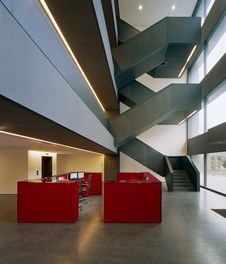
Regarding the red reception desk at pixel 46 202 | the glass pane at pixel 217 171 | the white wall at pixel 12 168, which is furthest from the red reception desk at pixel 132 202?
the white wall at pixel 12 168

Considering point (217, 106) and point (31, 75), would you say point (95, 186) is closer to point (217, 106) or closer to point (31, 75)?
point (217, 106)

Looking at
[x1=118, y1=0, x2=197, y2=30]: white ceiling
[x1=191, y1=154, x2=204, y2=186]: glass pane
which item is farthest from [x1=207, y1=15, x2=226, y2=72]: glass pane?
[x1=191, y1=154, x2=204, y2=186]: glass pane

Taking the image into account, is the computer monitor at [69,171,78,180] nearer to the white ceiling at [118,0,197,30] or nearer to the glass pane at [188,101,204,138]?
the glass pane at [188,101,204,138]

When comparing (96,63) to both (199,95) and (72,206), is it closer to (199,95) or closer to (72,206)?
(72,206)

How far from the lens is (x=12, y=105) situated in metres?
2.69

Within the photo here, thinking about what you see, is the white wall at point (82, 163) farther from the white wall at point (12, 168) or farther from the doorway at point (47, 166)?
the white wall at point (12, 168)

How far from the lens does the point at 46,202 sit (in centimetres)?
792

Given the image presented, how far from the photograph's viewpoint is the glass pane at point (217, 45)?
12.4 meters

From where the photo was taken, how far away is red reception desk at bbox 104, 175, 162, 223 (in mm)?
7859

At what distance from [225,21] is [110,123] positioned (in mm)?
7071

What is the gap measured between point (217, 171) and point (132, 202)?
8.10 m

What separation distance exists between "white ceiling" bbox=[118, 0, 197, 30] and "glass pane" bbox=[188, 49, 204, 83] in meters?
3.24

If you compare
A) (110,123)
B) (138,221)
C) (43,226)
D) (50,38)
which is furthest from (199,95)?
(50,38)

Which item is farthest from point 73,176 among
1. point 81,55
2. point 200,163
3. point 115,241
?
point 200,163
